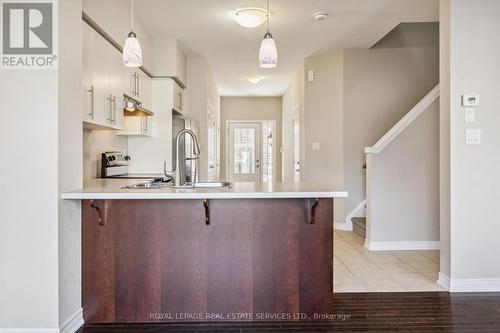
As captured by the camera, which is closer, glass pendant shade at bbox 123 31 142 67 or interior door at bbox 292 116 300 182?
glass pendant shade at bbox 123 31 142 67

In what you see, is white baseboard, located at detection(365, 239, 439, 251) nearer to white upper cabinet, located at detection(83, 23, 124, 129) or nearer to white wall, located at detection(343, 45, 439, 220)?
white wall, located at detection(343, 45, 439, 220)

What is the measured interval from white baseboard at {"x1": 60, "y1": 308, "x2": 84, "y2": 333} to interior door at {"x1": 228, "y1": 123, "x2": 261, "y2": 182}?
7.32 meters

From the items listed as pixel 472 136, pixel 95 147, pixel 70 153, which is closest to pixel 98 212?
pixel 70 153

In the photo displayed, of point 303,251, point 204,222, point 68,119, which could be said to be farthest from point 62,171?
point 303,251

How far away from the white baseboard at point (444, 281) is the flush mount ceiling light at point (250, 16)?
298 centimetres

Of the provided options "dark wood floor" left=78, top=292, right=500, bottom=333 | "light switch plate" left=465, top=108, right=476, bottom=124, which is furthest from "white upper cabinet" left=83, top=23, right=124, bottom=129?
Answer: "light switch plate" left=465, top=108, right=476, bottom=124

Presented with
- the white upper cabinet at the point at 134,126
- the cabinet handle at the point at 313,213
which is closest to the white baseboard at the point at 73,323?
the cabinet handle at the point at 313,213

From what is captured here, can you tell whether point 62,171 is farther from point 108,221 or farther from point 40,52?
point 40,52

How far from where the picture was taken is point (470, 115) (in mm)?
2871

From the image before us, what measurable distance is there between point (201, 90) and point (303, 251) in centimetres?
385

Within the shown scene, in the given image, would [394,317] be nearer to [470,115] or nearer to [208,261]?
[208,261]

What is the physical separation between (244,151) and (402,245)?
5.90m

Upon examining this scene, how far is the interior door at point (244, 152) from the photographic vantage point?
31.1 ft

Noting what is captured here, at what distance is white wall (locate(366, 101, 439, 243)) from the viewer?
4.12m
